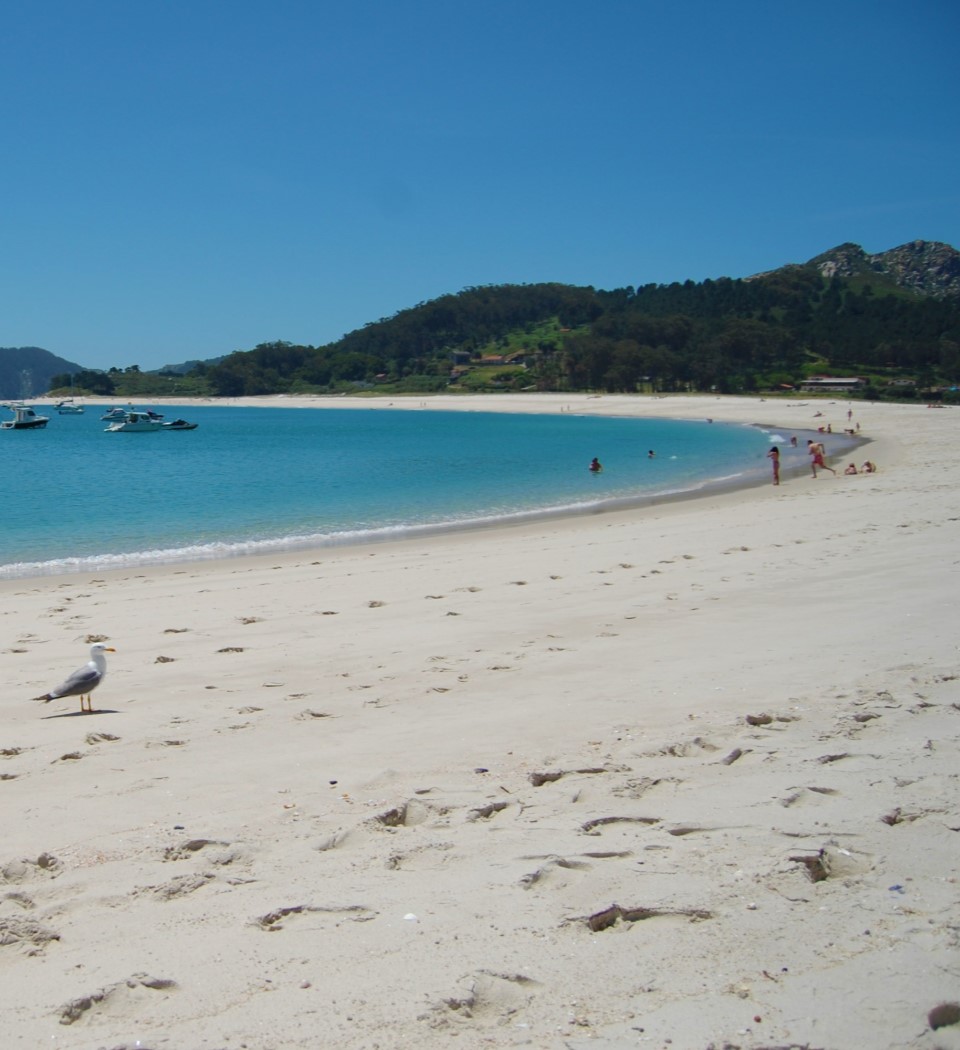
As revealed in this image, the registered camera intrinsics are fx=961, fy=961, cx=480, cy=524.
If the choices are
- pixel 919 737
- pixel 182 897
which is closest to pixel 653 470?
pixel 919 737

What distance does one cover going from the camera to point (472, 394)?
150 metres

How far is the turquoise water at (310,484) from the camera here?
2141cm

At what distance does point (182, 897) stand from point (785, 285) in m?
187

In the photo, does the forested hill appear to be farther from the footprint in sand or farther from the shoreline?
the footprint in sand

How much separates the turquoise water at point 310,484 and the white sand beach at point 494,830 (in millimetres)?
10814

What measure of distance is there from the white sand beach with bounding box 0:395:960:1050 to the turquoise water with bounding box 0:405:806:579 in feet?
35.5

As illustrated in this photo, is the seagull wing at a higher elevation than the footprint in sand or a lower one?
higher

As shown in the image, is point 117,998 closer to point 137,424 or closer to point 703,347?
point 137,424

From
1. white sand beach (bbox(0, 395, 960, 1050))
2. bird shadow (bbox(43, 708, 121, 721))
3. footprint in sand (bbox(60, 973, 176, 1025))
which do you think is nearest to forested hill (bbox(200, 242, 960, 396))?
white sand beach (bbox(0, 395, 960, 1050))

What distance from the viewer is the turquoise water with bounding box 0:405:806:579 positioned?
70.2ft

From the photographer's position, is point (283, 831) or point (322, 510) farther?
point (322, 510)

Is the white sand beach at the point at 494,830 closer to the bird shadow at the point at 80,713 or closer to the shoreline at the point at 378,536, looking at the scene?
the bird shadow at the point at 80,713

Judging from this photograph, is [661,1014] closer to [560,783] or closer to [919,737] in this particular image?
[560,783]

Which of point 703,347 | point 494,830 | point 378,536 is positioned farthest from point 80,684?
point 703,347
